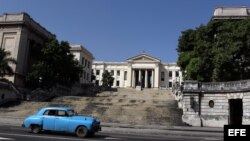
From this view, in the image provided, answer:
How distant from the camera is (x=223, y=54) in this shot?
3494 centimetres

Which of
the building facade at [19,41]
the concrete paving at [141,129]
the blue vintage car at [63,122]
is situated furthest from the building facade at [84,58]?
the blue vintage car at [63,122]

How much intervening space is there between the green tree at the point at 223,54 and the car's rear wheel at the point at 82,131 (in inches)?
912

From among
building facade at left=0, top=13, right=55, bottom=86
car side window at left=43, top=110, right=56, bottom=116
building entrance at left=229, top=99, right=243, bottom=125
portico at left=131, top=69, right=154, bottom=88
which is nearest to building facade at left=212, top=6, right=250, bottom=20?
building entrance at left=229, top=99, right=243, bottom=125

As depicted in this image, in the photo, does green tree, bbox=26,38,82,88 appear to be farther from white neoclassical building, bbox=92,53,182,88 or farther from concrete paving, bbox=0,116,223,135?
white neoclassical building, bbox=92,53,182,88

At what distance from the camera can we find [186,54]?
4650 centimetres

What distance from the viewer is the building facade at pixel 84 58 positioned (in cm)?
8031

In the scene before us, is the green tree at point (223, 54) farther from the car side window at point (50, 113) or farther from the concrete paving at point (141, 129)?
the car side window at point (50, 113)

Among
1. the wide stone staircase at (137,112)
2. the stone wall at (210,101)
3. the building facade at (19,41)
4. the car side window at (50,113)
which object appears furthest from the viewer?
the building facade at (19,41)

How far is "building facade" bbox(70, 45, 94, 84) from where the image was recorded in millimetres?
80312

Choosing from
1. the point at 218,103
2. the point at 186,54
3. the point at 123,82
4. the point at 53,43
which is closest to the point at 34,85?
the point at 53,43

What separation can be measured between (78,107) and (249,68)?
21543 mm

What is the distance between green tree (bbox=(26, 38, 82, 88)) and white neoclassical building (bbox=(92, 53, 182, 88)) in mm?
55256

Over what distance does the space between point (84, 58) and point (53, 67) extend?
36174 mm

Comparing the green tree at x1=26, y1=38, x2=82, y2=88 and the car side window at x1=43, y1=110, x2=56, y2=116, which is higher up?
the green tree at x1=26, y1=38, x2=82, y2=88
